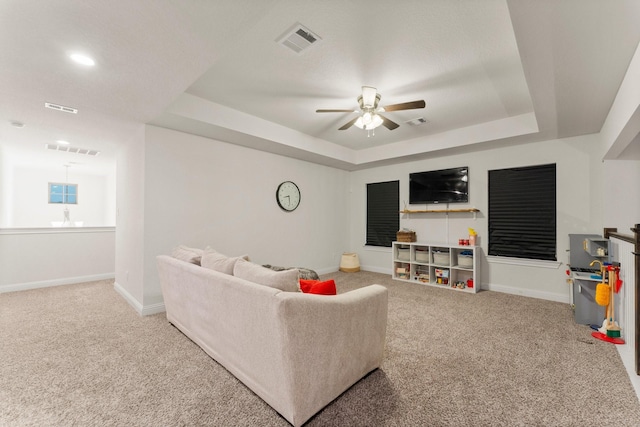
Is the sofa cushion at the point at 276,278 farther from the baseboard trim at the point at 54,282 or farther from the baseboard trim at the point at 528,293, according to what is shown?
the baseboard trim at the point at 54,282

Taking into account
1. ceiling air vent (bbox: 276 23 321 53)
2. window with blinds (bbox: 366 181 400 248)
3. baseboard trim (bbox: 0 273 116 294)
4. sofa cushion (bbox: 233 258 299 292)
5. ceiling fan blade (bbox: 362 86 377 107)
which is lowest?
baseboard trim (bbox: 0 273 116 294)

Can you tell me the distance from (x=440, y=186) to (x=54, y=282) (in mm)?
7165

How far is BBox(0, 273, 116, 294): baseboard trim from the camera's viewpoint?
14.9 feet

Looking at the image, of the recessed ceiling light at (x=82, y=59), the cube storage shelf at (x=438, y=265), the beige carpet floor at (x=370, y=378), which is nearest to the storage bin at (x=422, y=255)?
the cube storage shelf at (x=438, y=265)

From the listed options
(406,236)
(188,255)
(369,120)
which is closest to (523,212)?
(406,236)

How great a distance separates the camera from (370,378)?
2092 mm

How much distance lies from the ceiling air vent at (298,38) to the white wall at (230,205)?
2.21 meters

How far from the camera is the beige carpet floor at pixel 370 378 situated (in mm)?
1697

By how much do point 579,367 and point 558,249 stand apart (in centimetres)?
249

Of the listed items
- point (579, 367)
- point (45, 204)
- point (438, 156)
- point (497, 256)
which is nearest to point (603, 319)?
point (579, 367)

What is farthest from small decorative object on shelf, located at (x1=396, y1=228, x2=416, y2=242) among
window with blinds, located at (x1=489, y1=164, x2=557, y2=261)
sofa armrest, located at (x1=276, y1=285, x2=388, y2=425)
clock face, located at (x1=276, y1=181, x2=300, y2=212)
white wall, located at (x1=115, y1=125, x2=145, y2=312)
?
white wall, located at (x1=115, y1=125, x2=145, y2=312)

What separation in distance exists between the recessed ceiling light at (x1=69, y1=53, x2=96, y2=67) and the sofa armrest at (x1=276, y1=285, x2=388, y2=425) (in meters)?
2.36

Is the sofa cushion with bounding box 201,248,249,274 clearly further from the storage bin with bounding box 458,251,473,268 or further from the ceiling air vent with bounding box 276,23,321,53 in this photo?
the storage bin with bounding box 458,251,473,268

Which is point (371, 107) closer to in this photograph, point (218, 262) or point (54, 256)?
point (218, 262)
